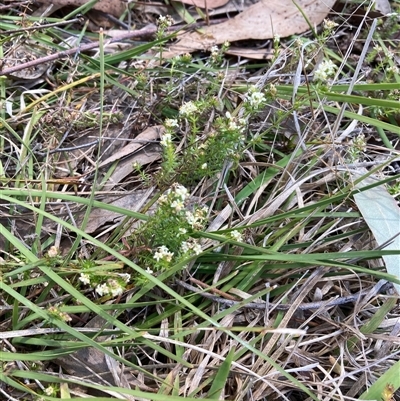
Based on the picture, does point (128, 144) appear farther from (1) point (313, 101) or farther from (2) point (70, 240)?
(1) point (313, 101)

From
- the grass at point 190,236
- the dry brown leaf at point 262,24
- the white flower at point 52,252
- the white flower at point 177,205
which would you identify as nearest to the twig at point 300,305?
the grass at point 190,236

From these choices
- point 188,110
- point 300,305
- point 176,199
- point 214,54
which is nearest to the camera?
point 176,199

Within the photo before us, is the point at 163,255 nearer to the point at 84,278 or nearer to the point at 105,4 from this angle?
the point at 84,278

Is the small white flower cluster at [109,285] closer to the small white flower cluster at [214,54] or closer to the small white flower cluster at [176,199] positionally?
the small white flower cluster at [176,199]

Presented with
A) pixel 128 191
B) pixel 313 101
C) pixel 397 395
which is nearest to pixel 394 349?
pixel 397 395

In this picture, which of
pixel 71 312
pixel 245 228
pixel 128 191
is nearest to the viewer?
pixel 71 312

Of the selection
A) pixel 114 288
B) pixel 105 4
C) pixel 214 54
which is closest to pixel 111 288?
pixel 114 288
